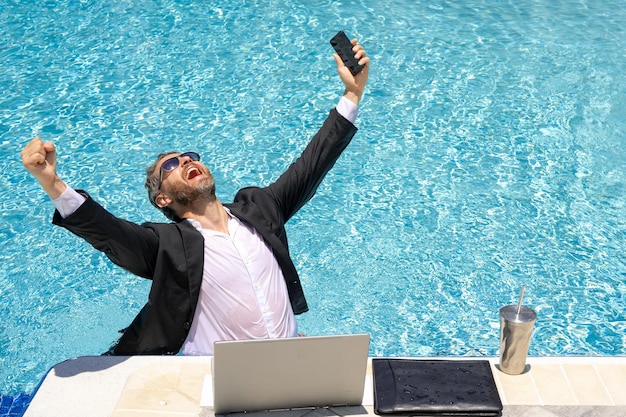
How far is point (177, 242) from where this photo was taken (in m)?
3.79

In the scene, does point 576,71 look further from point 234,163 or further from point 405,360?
A: point 405,360

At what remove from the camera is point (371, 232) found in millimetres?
6426

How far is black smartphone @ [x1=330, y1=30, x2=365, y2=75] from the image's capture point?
4.09 m

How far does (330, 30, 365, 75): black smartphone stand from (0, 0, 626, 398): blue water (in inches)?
82.0

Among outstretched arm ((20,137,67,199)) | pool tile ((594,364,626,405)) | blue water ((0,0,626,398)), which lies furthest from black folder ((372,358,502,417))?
blue water ((0,0,626,398))

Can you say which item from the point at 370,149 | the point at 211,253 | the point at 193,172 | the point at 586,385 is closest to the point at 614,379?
the point at 586,385

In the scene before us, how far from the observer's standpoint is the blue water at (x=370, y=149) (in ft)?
18.9

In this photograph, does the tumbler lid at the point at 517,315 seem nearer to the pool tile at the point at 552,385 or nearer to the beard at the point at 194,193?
the pool tile at the point at 552,385

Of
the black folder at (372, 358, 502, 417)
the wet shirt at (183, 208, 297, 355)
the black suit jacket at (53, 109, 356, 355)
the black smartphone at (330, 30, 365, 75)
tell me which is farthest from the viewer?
the black smartphone at (330, 30, 365, 75)

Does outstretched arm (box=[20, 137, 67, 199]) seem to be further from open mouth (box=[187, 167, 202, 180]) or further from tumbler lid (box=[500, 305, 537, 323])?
tumbler lid (box=[500, 305, 537, 323])

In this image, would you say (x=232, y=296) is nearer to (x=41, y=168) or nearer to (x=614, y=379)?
(x=41, y=168)

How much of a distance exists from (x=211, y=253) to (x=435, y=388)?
117 centimetres

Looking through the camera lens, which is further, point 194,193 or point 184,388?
point 194,193

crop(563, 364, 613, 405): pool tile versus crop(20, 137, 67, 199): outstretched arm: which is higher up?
crop(20, 137, 67, 199): outstretched arm
